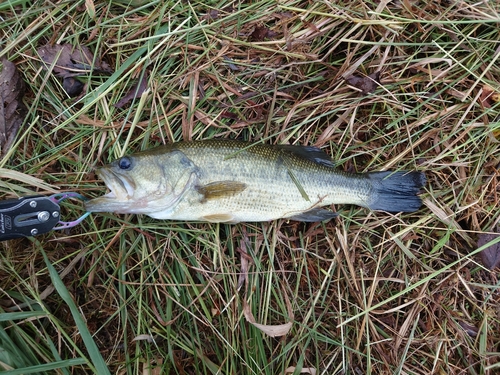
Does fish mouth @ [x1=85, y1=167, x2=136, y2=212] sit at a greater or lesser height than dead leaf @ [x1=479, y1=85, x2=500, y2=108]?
greater

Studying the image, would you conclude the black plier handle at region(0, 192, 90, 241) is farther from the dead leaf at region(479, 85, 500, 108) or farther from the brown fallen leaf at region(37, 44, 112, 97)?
the dead leaf at region(479, 85, 500, 108)

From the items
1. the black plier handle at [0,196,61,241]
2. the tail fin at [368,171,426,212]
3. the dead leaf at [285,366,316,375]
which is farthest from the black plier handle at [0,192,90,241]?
the tail fin at [368,171,426,212]

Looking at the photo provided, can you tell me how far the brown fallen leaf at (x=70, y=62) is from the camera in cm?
334

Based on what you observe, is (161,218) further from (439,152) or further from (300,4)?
(439,152)

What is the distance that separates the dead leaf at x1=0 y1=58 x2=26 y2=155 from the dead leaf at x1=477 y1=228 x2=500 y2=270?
14.6 ft

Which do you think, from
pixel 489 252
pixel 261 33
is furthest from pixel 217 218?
pixel 489 252

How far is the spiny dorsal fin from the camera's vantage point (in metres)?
3.23

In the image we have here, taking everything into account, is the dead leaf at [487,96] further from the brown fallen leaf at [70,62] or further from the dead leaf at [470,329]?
the brown fallen leaf at [70,62]

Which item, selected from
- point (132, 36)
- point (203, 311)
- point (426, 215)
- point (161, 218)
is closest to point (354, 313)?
point (426, 215)

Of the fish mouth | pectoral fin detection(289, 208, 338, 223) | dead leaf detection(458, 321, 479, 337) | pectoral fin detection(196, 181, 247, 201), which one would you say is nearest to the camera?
the fish mouth

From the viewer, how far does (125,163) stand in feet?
9.55

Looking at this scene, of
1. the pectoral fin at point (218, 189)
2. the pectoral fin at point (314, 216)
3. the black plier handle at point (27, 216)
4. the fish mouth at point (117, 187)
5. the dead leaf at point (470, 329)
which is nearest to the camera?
the black plier handle at point (27, 216)

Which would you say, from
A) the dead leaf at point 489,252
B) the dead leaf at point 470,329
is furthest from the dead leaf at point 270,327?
the dead leaf at point 489,252

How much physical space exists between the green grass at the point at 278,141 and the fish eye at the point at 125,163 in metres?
0.43
